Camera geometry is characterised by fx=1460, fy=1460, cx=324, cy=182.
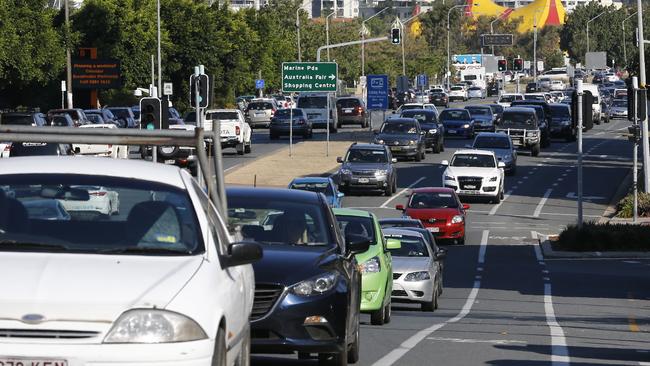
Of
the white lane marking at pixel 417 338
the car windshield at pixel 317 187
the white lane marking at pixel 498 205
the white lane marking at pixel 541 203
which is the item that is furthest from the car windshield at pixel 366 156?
the white lane marking at pixel 417 338

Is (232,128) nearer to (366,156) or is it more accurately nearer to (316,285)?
(366,156)

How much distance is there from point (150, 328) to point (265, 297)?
4446 millimetres

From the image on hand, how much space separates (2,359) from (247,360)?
3.10 meters

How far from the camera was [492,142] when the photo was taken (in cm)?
5650

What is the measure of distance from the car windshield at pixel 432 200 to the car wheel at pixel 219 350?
3193 centimetres

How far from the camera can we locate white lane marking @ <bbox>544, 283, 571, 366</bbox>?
16.0m

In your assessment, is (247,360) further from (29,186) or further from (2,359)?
(2,359)

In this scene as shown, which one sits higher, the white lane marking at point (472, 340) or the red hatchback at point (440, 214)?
the white lane marking at point (472, 340)

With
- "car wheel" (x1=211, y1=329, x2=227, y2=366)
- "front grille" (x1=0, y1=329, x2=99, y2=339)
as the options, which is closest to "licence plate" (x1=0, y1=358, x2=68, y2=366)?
"front grille" (x1=0, y1=329, x2=99, y2=339)

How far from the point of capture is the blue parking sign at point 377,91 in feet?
228

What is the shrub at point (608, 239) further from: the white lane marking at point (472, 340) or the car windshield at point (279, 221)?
the car windshield at point (279, 221)

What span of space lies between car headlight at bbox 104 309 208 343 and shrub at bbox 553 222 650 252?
105ft

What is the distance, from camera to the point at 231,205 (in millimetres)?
13617

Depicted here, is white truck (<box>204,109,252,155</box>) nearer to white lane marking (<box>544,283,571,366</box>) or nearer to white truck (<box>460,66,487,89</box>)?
white lane marking (<box>544,283,571,366</box>)
